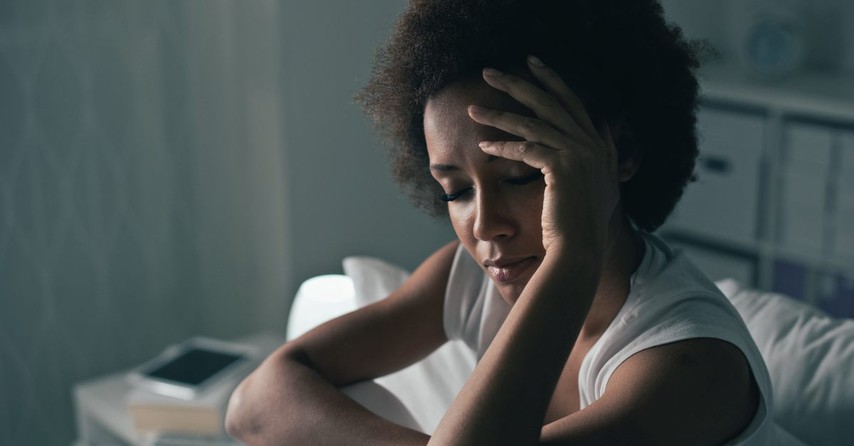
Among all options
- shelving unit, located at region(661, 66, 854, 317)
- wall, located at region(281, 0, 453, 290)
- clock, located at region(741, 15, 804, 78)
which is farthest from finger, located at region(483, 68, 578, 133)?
clock, located at region(741, 15, 804, 78)

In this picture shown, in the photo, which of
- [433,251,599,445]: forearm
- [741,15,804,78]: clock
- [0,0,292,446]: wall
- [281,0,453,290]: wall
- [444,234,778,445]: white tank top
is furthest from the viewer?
[741,15,804,78]: clock

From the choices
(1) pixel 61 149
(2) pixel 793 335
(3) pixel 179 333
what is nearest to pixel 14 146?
(1) pixel 61 149

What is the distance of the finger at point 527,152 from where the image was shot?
39.8 inches

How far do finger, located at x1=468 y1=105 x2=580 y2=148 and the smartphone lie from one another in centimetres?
109

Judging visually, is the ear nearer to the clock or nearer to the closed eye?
the closed eye

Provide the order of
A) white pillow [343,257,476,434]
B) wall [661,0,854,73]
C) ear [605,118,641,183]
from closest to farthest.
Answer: ear [605,118,641,183], white pillow [343,257,476,434], wall [661,0,854,73]

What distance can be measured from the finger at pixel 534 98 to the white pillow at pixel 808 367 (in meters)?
0.51

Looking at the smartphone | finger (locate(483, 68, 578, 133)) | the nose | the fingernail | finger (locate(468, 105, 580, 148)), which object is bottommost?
the smartphone

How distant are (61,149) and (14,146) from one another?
11 cm

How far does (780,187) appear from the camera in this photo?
9.20 ft

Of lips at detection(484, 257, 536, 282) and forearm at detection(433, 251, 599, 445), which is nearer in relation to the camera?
forearm at detection(433, 251, 599, 445)

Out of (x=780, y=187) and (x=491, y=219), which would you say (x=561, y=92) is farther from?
(x=780, y=187)

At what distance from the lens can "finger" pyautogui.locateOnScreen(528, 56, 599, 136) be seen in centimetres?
104

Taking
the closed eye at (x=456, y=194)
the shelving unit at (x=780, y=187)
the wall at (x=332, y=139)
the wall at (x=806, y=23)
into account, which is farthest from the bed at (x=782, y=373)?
the wall at (x=806, y=23)
